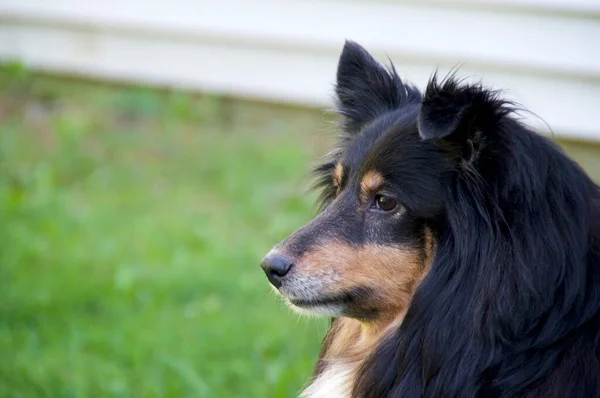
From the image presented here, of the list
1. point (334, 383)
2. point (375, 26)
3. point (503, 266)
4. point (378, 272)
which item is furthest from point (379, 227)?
point (375, 26)

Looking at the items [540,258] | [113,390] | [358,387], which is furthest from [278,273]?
[113,390]

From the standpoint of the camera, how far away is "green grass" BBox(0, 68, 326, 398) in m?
4.72

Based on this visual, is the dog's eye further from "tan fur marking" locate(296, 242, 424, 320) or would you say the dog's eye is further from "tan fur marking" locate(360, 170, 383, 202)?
"tan fur marking" locate(296, 242, 424, 320)

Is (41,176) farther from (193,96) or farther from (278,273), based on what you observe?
(278,273)

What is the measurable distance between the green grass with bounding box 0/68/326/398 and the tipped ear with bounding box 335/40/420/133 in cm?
150

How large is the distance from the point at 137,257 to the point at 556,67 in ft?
10.1

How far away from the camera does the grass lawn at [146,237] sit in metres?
4.73

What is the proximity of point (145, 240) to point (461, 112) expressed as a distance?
3730 millimetres

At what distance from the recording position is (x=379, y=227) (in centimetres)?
326

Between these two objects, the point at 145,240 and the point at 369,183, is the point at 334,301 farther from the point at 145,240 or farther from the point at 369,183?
the point at 145,240

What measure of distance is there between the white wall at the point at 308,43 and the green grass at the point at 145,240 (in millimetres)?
276

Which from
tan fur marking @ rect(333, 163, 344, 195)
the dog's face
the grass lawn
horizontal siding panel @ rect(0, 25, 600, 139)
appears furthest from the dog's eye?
horizontal siding panel @ rect(0, 25, 600, 139)

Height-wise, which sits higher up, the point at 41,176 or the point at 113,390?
the point at 41,176

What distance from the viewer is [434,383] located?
303cm
